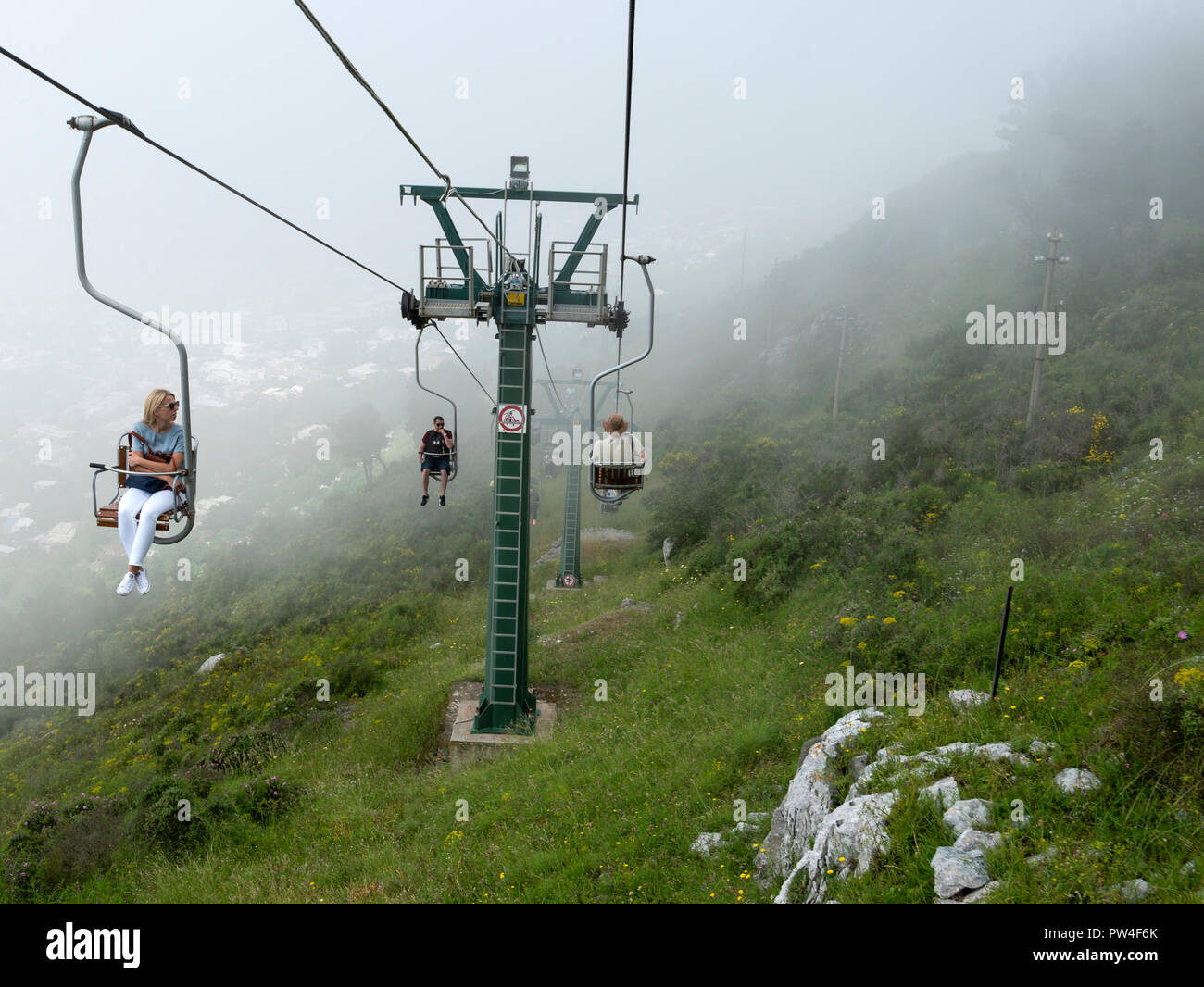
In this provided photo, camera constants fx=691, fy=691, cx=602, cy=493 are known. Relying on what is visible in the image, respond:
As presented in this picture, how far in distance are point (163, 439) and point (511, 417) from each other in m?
5.96

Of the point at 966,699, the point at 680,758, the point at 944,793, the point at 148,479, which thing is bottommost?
the point at 680,758

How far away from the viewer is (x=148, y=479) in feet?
17.4

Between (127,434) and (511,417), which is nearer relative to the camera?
(127,434)

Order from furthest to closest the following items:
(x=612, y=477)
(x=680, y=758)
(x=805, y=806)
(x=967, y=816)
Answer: (x=612, y=477)
(x=680, y=758)
(x=805, y=806)
(x=967, y=816)

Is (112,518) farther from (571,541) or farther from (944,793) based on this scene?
(571,541)

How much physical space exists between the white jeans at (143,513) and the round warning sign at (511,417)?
19.5 ft

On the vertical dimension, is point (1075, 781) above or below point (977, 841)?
above

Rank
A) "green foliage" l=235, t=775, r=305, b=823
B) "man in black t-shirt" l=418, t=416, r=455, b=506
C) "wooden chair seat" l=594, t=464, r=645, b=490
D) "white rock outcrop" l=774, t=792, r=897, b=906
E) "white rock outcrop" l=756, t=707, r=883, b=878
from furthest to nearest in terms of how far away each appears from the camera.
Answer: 1. "man in black t-shirt" l=418, t=416, r=455, b=506
2. "green foliage" l=235, t=775, r=305, b=823
3. "wooden chair seat" l=594, t=464, r=645, b=490
4. "white rock outcrop" l=756, t=707, r=883, b=878
5. "white rock outcrop" l=774, t=792, r=897, b=906

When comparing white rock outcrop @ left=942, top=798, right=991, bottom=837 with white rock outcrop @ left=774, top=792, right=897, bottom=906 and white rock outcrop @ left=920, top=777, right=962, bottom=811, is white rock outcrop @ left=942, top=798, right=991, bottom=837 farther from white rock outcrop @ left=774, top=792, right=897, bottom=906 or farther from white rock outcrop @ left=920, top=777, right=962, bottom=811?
white rock outcrop @ left=774, top=792, right=897, bottom=906

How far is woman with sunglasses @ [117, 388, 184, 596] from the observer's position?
5.07 meters

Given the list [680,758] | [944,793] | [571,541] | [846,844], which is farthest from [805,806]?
[571,541]

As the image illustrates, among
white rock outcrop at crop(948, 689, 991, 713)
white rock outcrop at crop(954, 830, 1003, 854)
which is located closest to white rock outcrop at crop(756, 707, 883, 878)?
white rock outcrop at crop(948, 689, 991, 713)

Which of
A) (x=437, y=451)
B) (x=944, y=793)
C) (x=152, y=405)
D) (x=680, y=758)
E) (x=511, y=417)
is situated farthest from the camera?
(x=437, y=451)
